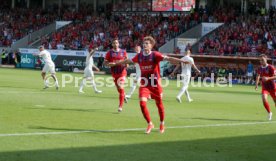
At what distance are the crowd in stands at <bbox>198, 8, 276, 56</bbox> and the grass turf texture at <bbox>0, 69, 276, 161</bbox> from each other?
87.6ft

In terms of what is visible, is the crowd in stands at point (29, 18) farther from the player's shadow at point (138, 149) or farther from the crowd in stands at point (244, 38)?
the player's shadow at point (138, 149)

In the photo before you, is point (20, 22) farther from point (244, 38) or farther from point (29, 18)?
point (244, 38)

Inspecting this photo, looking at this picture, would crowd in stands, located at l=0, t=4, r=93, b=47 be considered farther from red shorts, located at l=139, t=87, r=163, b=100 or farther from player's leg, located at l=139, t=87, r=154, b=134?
player's leg, located at l=139, t=87, r=154, b=134

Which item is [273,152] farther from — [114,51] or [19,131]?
[114,51]

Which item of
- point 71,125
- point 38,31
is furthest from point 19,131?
point 38,31

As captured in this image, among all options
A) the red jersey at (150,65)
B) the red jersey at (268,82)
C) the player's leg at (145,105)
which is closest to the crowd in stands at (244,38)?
the red jersey at (268,82)

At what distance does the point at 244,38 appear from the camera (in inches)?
1950

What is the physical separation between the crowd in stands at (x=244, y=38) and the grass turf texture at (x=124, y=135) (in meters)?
26.7

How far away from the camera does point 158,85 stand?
46.5ft

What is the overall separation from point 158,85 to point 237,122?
12.4 feet

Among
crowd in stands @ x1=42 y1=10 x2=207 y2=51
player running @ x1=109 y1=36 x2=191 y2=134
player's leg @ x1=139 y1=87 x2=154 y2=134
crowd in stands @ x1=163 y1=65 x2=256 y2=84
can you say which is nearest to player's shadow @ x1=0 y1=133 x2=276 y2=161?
player's leg @ x1=139 y1=87 x2=154 y2=134

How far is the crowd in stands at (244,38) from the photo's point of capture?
156ft

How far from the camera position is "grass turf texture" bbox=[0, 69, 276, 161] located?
34.6 feet

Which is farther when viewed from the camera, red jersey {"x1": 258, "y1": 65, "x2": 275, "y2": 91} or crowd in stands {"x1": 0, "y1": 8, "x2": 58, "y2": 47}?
crowd in stands {"x1": 0, "y1": 8, "x2": 58, "y2": 47}
